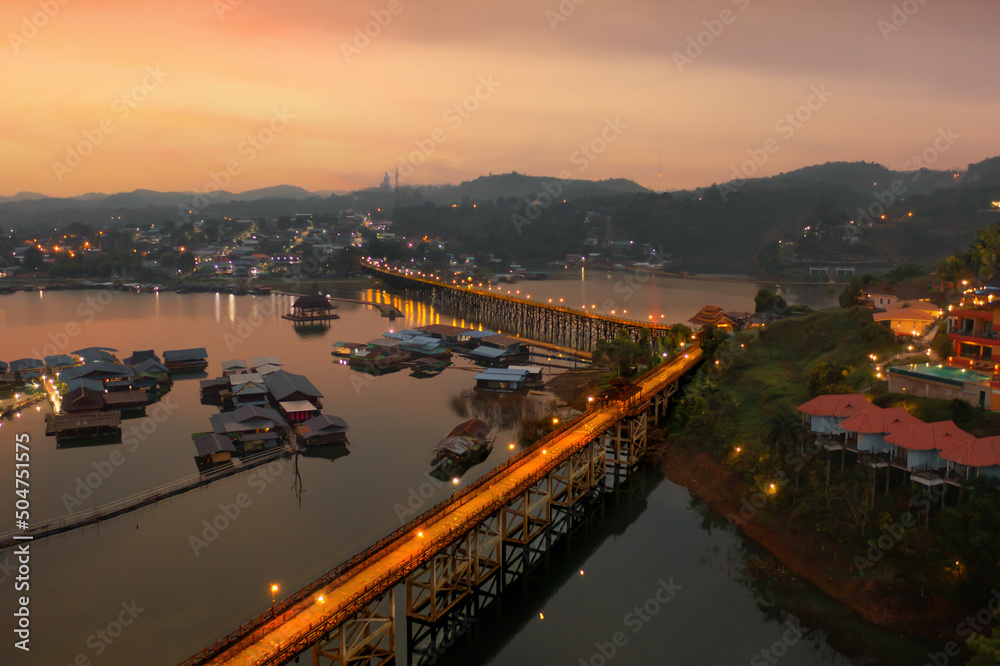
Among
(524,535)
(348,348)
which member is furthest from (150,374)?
(524,535)

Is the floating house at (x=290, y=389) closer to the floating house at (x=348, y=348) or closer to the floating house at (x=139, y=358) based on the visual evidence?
the floating house at (x=348, y=348)

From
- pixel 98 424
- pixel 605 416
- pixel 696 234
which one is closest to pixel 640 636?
pixel 605 416

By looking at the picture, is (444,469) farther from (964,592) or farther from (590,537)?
(964,592)

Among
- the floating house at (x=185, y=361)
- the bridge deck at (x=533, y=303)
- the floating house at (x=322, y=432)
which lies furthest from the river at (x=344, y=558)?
the bridge deck at (x=533, y=303)

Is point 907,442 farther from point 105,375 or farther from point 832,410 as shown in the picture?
point 105,375

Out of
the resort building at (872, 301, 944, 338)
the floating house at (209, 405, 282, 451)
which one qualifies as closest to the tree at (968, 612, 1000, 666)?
the resort building at (872, 301, 944, 338)
